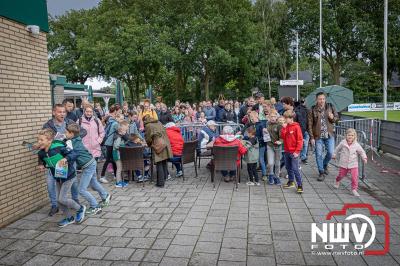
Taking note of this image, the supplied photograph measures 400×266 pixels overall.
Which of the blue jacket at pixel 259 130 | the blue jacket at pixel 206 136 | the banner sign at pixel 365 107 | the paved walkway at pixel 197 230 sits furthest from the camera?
the banner sign at pixel 365 107

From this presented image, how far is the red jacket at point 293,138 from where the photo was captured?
647 cm

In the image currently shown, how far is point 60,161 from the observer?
491 centimetres

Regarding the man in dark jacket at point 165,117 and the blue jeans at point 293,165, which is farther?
the man in dark jacket at point 165,117

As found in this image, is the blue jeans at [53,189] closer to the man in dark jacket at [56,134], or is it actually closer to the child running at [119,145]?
the man in dark jacket at [56,134]

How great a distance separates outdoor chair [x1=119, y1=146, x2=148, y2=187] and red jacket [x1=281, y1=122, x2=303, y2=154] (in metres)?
3.12

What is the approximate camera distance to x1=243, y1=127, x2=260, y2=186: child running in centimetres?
718

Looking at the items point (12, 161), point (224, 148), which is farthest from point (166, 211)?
point (12, 161)

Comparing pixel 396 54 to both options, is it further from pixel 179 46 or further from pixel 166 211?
pixel 166 211

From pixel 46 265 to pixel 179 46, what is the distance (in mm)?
27322

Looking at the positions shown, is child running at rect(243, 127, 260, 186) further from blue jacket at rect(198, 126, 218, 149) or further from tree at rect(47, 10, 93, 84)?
tree at rect(47, 10, 93, 84)

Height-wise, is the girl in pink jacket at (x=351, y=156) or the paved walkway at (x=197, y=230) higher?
the girl in pink jacket at (x=351, y=156)

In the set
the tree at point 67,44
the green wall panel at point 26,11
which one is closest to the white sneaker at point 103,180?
the green wall panel at point 26,11

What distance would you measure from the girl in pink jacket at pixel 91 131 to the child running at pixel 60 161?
220cm

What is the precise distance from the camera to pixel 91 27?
102ft
